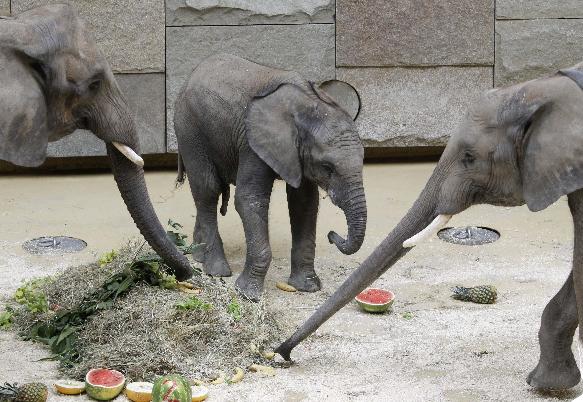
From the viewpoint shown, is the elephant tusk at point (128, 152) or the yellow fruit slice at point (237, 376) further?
the yellow fruit slice at point (237, 376)

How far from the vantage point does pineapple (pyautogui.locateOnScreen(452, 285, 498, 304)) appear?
7.52 metres

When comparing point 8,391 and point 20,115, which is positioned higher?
point 20,115

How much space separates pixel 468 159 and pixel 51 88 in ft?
6.06

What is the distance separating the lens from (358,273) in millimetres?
6004

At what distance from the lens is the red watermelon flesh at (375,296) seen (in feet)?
24.2

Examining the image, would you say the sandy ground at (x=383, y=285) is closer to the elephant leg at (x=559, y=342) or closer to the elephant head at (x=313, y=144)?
the elephant leg at (x=559, y=342)

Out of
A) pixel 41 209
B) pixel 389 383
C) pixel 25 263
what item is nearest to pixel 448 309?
pixel 389 383

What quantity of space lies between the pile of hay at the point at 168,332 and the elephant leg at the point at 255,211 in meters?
0.56

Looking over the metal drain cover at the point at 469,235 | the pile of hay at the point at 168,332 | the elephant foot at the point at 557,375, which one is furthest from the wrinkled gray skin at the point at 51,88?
the metal drain cover at the point at 469,235

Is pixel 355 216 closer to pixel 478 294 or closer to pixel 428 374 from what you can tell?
pixel 478 294

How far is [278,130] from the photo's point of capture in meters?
7.47

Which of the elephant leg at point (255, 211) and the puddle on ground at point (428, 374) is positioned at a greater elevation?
the elephant leg at point (255, 211)

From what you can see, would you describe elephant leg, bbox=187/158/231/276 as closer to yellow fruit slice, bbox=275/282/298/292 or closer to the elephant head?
yellow fruit slice, bbox=275/282/298/292

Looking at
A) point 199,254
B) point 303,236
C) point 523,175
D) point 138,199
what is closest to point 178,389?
point 138,199
